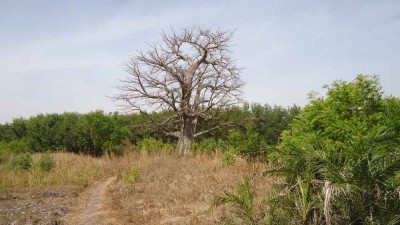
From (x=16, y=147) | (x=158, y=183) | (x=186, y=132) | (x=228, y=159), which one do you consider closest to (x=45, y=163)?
(x=158, y=183)

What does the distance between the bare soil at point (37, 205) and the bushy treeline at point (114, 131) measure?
6.33 metres

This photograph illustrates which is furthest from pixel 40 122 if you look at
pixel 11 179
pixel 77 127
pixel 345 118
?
pixel 345 118

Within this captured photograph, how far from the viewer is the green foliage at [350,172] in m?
3.66

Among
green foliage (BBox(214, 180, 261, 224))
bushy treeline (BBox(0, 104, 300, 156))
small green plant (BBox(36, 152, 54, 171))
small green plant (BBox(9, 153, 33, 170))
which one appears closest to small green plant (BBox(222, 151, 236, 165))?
bushy treeline (BBox(0, 104, 300, 156))

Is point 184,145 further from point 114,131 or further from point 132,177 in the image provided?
point 132,177

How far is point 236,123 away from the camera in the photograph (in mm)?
17547

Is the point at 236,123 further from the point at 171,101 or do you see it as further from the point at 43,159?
the point at 43,159

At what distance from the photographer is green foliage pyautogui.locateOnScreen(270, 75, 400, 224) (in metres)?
3.66

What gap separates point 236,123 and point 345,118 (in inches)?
488

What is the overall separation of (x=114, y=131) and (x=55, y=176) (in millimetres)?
6124

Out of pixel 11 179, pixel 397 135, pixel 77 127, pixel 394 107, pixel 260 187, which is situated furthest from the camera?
pixel 77 127

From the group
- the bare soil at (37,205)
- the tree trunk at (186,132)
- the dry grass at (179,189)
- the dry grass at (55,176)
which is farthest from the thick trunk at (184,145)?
the bare soil at (37,205)

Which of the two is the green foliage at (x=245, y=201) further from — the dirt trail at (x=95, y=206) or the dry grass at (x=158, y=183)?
the dirt trail at (x=95, y=206)

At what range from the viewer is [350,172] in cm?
377
